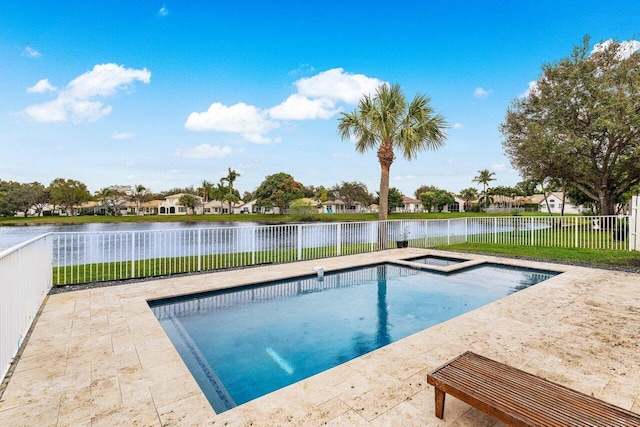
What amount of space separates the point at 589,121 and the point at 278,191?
1701 inches

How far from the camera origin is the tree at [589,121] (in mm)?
14453

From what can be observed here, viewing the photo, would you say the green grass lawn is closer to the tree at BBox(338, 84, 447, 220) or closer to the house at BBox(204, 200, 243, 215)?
the tree at BBox(338, 84, 447, 220)

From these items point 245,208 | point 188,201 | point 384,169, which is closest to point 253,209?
point 245,208

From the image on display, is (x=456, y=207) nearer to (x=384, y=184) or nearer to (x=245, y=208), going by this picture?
(x=245, y=208)

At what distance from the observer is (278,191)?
53.7 m

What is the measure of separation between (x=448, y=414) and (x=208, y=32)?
15.5m

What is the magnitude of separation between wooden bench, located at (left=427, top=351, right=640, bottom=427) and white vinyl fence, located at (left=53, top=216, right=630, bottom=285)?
5.49 meters

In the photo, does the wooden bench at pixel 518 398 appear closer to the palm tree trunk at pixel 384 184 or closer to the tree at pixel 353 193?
the palm tree trunk at pixel 384 184

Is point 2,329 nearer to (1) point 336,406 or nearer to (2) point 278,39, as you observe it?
(1) point 336,406

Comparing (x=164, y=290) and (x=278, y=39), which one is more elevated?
(x=278, y=39)

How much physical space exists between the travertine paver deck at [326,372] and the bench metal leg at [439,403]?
4cm

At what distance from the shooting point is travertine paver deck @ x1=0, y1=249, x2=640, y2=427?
211cm

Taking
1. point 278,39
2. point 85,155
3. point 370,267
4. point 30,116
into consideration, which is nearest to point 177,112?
point 30,116

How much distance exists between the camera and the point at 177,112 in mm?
20062
